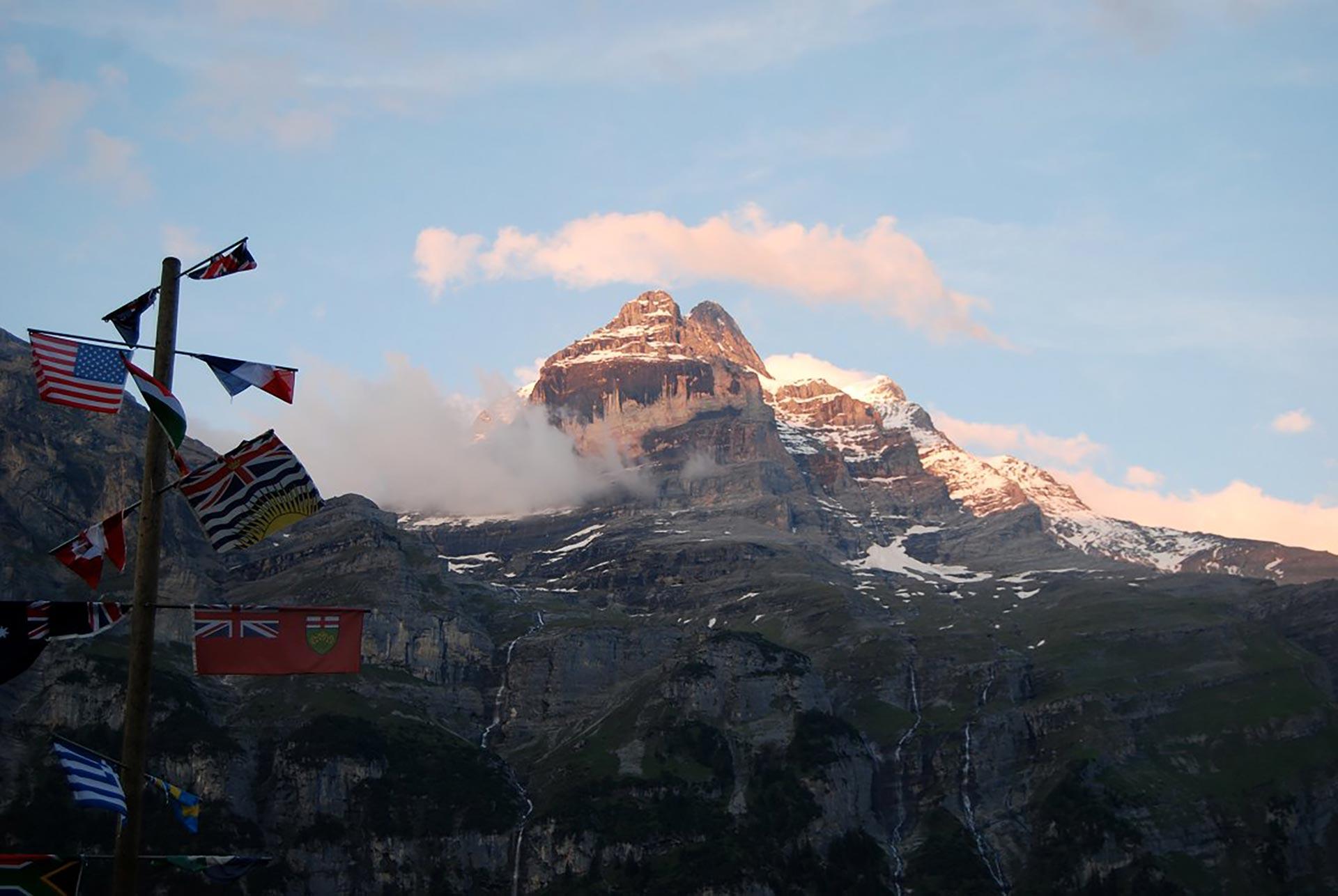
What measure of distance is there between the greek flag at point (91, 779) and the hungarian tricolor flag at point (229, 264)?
9.82 meters

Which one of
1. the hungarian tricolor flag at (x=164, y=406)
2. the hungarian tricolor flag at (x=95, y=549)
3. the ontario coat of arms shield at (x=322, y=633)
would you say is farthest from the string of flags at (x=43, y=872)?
the hungarian tricolor flag at (x=164, y=406)

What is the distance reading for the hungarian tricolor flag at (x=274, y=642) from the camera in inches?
1313

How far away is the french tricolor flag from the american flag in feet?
6.46

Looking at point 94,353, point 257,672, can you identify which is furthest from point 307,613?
point 94,353

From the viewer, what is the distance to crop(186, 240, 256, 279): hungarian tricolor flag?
113 ft

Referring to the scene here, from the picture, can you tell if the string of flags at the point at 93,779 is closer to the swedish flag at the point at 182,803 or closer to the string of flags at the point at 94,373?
the swedish flag at the point at 182,803

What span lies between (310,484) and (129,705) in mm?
6542

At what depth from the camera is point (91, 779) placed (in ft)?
105

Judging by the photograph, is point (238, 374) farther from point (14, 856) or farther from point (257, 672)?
point (14, 856)

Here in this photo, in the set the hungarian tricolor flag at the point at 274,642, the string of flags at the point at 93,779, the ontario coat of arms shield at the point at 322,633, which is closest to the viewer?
the string of flags at the point at 93,779

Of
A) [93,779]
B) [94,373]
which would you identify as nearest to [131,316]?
[94,373]

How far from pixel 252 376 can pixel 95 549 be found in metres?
4.70

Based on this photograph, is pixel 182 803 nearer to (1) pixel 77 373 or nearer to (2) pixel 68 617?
(2) pixel 68 617

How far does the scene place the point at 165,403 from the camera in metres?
31.2
